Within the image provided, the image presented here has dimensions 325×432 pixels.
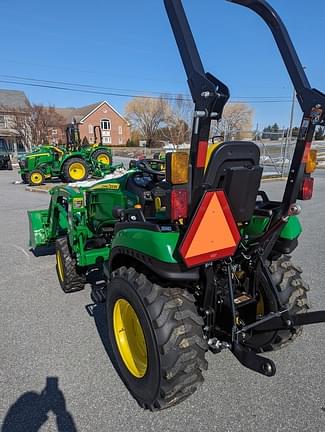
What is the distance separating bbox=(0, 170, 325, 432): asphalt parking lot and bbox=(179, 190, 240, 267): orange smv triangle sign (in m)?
1.08

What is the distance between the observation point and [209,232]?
1.82m

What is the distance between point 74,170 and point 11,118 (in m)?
27.5

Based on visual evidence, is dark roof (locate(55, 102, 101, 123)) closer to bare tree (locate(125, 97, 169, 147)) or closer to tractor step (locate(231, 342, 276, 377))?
bare tree (locate(125, 97, 169, 147))

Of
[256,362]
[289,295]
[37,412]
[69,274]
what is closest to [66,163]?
[69,274]

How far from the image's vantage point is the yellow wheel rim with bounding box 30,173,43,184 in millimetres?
13562

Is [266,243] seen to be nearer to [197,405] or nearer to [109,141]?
[197,405]

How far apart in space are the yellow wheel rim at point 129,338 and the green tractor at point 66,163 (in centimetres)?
1136

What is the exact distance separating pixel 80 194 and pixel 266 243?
239 centimetres

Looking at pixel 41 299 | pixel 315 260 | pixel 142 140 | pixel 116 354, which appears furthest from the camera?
pixel 142 140

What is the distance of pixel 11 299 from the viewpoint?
3.78m

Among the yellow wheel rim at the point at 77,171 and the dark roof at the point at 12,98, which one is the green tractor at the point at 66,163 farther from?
the dark roof at the point at 12,98

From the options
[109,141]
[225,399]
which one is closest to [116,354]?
[225,399]

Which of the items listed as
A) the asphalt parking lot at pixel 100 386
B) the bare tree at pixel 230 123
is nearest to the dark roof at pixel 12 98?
the bare tree at pixel 230 123

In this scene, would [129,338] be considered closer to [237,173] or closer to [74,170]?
[237,173]
